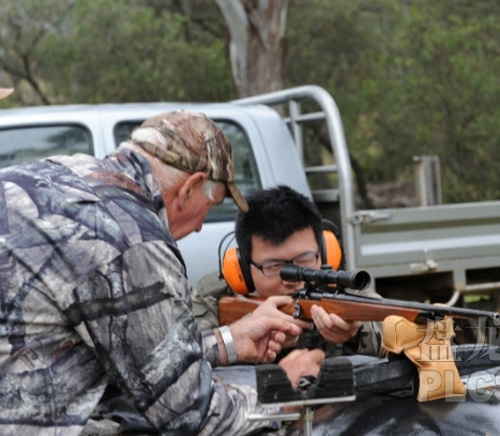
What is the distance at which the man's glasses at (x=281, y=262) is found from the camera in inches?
150

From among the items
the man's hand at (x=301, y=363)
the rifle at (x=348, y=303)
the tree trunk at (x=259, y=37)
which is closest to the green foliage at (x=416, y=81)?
the tree trunk at (x=259, y=37)

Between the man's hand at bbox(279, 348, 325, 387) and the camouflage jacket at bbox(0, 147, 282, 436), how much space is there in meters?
0.20

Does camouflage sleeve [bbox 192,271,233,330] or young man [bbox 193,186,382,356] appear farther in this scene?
camouflage sleeve [bbox 192,271,233,330]

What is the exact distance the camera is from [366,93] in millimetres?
18047

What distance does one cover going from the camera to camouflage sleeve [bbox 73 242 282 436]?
251 centimetres

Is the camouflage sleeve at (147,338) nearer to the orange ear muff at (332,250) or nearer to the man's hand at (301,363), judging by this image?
the man's hand at (301,363)

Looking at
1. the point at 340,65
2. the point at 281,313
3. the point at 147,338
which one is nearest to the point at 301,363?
the point at 281,313

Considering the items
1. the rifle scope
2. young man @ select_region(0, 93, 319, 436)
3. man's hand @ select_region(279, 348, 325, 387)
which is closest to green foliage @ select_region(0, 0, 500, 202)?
the rifle scope

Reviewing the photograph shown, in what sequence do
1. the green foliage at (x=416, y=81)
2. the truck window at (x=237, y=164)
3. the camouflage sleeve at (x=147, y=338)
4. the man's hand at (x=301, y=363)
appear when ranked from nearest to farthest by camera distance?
→ 1. the camouflage sleeve at (x=147, y=338)
2. the man's hand at (x=301, y=363)
3. the truck window at (x=237, y=164)
4. the green foliage at (x=416, y=81)

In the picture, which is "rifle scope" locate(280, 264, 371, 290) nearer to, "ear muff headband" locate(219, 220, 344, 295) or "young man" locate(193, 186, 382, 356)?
"young man" locate(193, 186, 382, 356)

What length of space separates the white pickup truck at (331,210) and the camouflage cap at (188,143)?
320 cm

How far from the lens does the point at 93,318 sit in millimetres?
2518

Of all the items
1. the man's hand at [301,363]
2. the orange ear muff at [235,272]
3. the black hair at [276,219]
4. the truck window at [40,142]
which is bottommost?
the man's hand at [301,363]

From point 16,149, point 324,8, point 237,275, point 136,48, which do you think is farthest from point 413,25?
point 237,275
